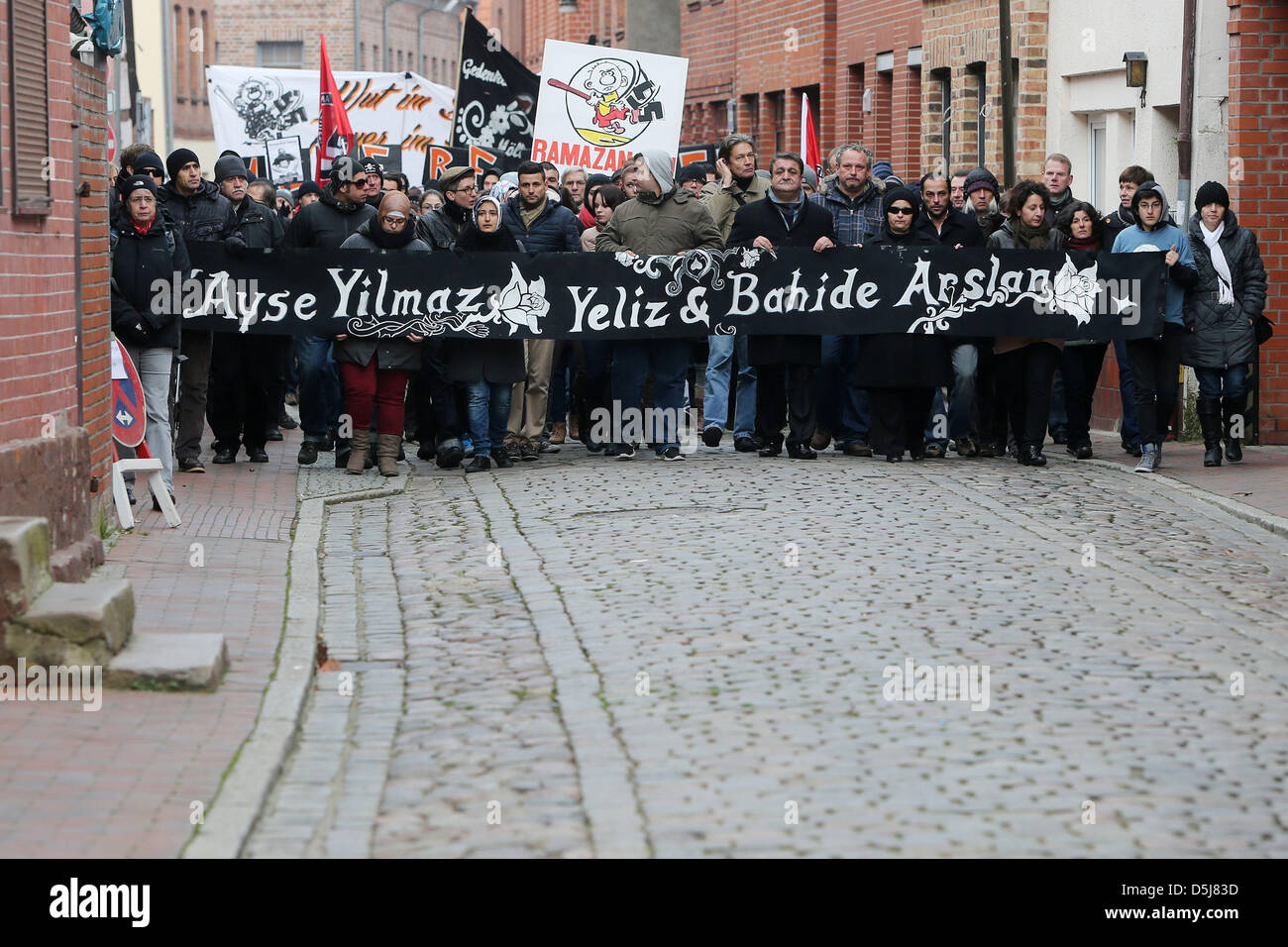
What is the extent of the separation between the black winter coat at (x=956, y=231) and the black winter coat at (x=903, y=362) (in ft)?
2.52

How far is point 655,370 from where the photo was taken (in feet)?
51.1

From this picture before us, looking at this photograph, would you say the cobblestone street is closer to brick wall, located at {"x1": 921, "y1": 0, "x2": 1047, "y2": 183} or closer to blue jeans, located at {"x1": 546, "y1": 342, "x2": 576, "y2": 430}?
blue jeans, located at {"x1": 546, "y1": 342, "x2": 576, "y2": 430}

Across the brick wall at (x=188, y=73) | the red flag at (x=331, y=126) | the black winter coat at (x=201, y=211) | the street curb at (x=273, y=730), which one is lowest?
the street curb at (x=273, y=730)

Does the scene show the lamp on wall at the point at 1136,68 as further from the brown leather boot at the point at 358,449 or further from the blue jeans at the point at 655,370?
the brown leather boot at the point at 358,449

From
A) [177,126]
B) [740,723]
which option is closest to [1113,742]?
[740,723]

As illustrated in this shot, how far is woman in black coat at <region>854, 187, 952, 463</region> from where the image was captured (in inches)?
590

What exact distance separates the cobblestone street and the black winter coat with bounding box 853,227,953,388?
1807mm

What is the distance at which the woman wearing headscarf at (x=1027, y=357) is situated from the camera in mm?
14938

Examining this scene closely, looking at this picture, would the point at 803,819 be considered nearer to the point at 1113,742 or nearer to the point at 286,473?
the point at 1113,742

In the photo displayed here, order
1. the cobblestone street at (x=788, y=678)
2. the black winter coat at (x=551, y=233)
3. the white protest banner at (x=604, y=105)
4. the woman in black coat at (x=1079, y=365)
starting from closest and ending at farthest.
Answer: the cobblestone street at (x=788, y=678)
the woman in black coat at (x=1079, y=365)
the black winter coat at (x=551, y=233)
the white protest banner at (x=604, y=105)

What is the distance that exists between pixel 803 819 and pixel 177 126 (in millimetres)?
69630

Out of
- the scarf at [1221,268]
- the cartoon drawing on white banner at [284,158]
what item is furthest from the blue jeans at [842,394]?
the cartoon drawing on white banner at [284,158]
